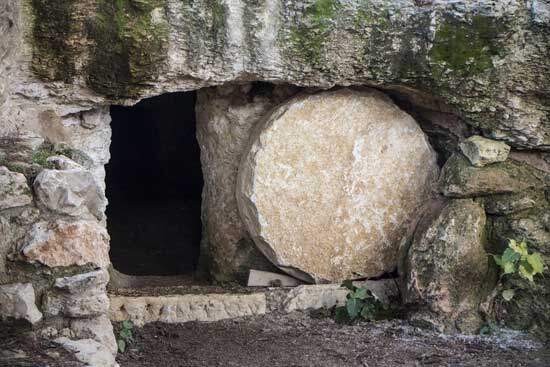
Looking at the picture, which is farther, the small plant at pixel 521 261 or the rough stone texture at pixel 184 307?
the rough stone texture at pixel 184 307

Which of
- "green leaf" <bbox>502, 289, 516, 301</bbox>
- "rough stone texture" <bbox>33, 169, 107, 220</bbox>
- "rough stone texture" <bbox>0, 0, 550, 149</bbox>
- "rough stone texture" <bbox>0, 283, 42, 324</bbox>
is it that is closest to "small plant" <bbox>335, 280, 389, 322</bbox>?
"green leaf" <bbox>502, 289, 516, 301</bbox>

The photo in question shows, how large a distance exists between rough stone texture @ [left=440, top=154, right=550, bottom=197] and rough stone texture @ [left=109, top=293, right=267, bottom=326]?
3.56ft

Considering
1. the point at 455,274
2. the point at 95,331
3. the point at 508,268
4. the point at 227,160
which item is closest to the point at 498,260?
the point at 508,268

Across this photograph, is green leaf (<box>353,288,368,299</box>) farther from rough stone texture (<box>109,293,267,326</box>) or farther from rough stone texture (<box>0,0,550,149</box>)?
rough stone texture (<box>0,0,550,149</box>)

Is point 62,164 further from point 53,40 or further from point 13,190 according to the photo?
point 53,40

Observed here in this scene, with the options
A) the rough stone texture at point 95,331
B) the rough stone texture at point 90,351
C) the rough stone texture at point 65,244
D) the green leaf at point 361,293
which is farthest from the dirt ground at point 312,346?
the rough stone texture at point 65,244

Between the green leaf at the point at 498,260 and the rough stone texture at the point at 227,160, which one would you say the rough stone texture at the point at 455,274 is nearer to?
the green leaf at the point at 498,260

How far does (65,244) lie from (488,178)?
6.55ft

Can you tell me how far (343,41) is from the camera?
4.59 meters

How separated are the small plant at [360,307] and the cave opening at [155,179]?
1.66 m

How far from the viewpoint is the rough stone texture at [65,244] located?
3.85 meters

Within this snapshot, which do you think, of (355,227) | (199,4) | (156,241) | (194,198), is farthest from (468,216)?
(194,198)

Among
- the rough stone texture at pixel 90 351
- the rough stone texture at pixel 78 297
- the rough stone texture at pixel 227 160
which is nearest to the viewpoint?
the rough stone texture at pixel 90 351

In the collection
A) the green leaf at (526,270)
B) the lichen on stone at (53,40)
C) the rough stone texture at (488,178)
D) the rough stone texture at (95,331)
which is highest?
the lichen on stone at (53,40)
